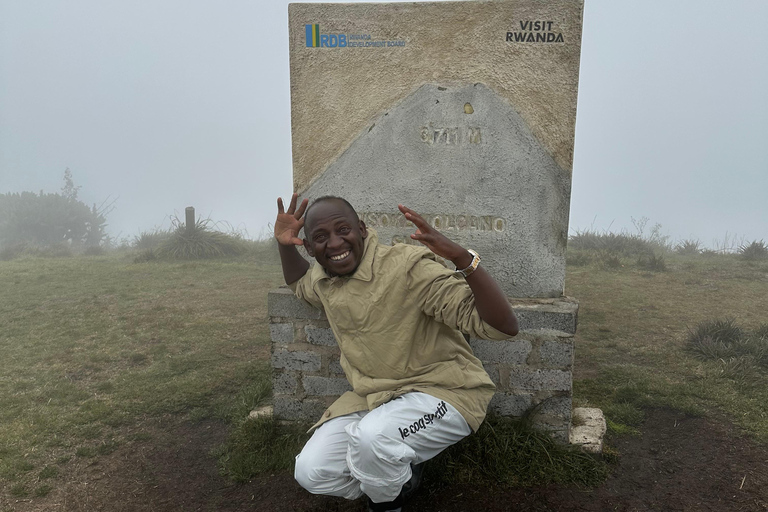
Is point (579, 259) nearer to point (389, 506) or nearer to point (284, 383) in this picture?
point (284, 383)

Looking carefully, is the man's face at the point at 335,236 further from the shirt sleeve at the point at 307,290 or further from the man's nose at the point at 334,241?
the shirt sleeve at the point at 307,290

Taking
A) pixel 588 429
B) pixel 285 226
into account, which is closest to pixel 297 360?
pixel 285 226

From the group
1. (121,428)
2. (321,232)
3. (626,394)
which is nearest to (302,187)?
(321,232)

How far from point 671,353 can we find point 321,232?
13.6 feet

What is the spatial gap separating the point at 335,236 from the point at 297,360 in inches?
55.3

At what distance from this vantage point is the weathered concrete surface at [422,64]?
3475 mm

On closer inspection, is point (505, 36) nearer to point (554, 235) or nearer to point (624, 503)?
point (554, 235)

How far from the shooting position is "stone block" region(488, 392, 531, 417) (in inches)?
138

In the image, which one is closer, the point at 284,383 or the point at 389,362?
the point at 389,362

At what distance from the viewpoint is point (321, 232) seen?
2.71 meters

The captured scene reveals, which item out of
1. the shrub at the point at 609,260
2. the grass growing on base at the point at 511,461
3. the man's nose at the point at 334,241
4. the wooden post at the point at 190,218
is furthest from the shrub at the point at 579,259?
the man's nose at the point at 334,241

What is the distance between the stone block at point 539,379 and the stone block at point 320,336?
111cm

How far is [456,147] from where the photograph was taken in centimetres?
364

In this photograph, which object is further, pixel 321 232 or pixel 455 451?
pixel 455 451
